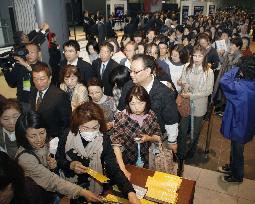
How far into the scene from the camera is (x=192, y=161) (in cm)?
478

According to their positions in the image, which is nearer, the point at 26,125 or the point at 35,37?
the point at 26,125

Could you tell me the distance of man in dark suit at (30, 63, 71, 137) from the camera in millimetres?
3383

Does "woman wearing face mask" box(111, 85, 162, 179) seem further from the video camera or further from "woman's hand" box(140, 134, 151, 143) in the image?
the video camera

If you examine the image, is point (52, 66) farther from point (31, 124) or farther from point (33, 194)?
point (33, 194)

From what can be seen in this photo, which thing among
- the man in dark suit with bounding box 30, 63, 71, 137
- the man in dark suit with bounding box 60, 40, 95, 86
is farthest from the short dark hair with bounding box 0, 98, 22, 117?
the man in dark suit with bounding box 60, 40, 95, 86

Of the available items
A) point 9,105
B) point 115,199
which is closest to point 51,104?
point 9,105

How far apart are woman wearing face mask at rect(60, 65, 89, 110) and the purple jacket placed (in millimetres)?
2027

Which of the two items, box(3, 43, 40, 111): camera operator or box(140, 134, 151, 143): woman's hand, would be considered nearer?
box(140, 134, 151, 143): woman's hand

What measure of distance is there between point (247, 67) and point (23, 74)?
338cm

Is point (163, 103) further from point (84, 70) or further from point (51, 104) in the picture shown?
point (84, 70)

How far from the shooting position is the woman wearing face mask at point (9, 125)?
9.58 ft

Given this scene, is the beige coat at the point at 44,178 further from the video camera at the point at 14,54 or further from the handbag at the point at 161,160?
the video camera at the point at 14,54

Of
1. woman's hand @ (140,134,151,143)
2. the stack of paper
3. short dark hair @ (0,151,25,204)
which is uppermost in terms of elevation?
short dark hair @ (0,151,25,204)

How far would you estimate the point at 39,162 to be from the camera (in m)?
2.38
